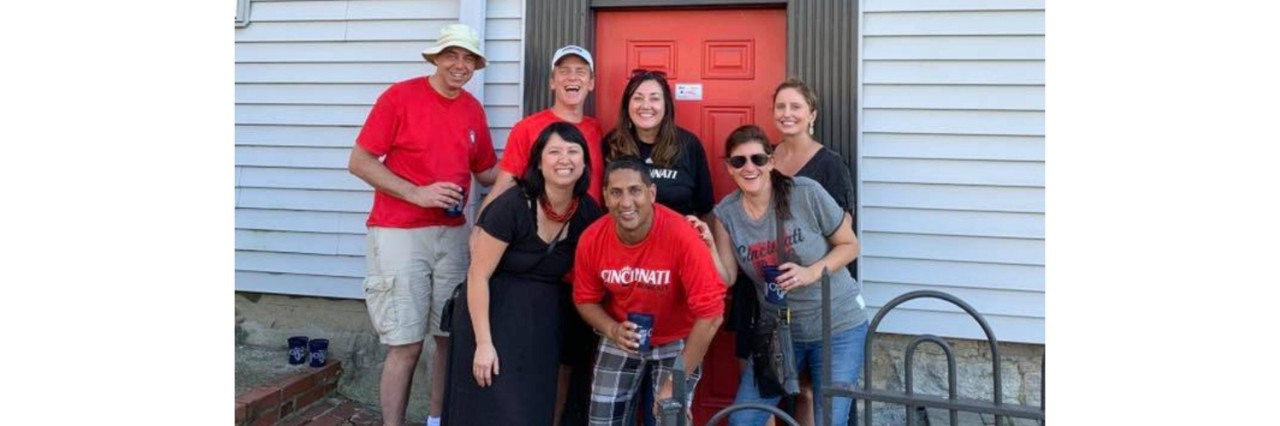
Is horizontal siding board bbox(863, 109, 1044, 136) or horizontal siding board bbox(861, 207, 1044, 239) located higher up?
horizontal siding board bbox(863, 109, 1044, 136)

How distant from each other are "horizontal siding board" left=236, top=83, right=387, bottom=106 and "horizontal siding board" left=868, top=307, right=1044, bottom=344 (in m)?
2.84

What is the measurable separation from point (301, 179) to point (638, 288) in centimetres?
253

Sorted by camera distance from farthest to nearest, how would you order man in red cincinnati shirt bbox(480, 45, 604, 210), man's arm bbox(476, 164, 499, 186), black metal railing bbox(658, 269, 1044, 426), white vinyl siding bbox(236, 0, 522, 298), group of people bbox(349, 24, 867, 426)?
white vinyl siding bbox(236, 0, 522, 298), man's arm bbox(476, 164, 499, 186), man in red cincinnati shirt bbox(480, 45, 604, 210), group of people bbox(349, 24, 867, 426), black metal railing bbox(658, 269, 1044, 426)

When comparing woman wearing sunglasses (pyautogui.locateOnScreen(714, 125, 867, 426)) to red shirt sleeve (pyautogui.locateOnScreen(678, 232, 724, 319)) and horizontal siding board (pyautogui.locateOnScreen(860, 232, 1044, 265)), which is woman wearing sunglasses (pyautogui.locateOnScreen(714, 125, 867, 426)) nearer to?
red shirt sleeve (pyautogui.locateOnScreen(678, 232, 724, 319))

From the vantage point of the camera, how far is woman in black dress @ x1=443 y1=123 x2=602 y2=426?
286 cm

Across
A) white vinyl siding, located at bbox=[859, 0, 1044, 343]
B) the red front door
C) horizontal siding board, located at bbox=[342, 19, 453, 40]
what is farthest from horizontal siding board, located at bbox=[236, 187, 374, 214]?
white vinyl siding, located at bbox=[859, 0, 1044, 343]

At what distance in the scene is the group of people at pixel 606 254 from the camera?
2.79 meters

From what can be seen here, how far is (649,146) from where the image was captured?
10.9 feet

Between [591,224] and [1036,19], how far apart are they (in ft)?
7.45

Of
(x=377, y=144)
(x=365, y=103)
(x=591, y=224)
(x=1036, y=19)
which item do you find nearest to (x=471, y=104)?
(x=377, y=144)

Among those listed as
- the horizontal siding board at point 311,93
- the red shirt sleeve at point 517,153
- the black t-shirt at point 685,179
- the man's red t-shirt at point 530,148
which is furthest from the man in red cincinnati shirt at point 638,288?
the horizontal siding board at point 311,93

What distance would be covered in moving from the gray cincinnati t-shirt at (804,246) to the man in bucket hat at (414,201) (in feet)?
4.31

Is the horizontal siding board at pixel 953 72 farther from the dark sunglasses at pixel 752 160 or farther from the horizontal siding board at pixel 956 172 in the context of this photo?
the dark sunglasses at pixel 752 160

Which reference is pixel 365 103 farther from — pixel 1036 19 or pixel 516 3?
pixel 1036 19
